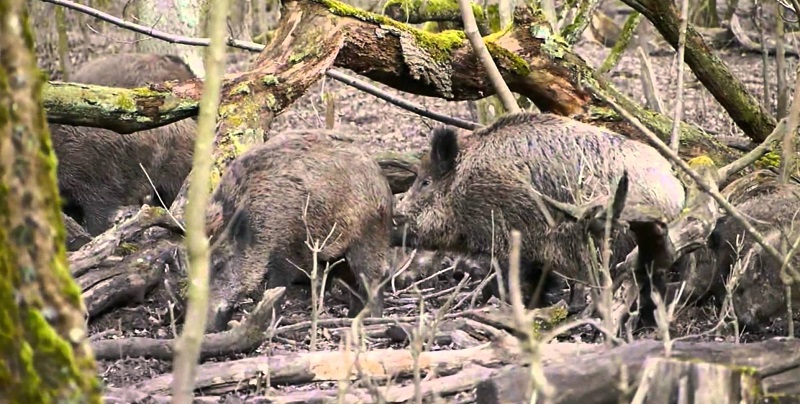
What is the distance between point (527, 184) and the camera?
6.35 m

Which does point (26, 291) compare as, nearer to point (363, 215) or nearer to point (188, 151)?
point (363, 215)

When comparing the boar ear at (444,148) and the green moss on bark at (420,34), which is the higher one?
the green moss on bark at (420,34)

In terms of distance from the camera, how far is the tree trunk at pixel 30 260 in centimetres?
285

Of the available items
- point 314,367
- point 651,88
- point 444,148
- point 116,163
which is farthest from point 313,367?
point 651,88

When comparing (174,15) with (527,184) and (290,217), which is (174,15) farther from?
(527,184)

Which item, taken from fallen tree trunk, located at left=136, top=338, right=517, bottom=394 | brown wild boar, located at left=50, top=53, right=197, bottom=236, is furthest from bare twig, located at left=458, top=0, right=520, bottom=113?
brown wild boar, located at left=50, top=53, right=197, bottom=236

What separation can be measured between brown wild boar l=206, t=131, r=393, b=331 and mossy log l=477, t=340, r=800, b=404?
104 inches

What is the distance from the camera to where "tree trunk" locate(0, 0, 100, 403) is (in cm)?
285

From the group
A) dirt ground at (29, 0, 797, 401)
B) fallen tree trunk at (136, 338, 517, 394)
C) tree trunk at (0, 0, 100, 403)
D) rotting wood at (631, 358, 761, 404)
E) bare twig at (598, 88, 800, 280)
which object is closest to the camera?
tree trunk at (0, 0, 100, 403)

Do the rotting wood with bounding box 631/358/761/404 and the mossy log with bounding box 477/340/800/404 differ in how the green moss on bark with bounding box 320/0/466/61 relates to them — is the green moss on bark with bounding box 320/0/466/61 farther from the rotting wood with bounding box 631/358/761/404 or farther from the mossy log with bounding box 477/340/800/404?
the rotting wood with bounding box 631/358/761/404

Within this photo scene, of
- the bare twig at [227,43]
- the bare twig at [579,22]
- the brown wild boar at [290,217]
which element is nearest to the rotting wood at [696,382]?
the brown wild boar at [290,217]

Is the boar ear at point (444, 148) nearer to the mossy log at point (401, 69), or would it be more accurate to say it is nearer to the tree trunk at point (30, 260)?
the mossy log at point (401, 69)

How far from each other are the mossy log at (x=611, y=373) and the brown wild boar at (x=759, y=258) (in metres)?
1.69

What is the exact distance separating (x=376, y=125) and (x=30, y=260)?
11.9 metres
